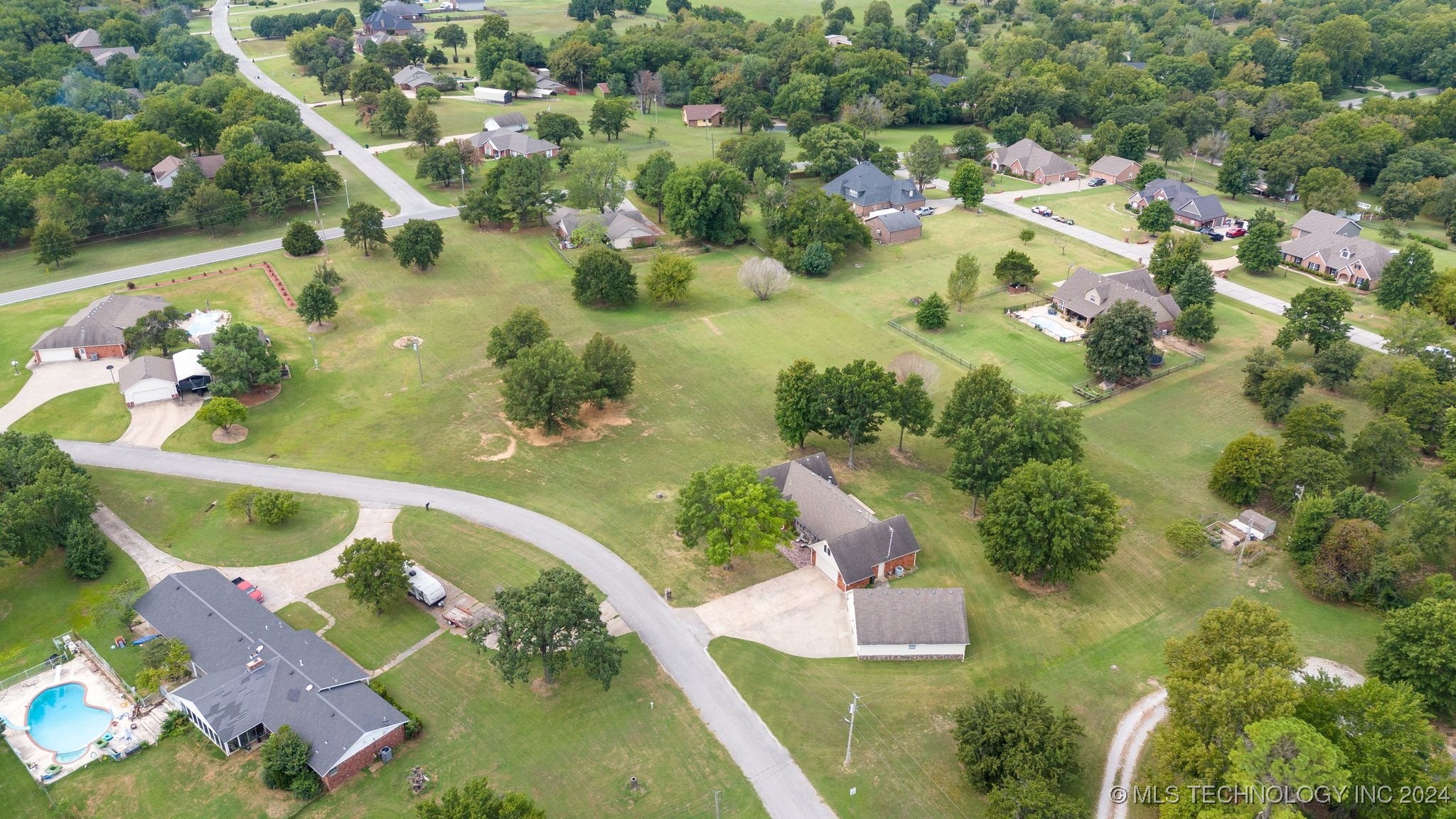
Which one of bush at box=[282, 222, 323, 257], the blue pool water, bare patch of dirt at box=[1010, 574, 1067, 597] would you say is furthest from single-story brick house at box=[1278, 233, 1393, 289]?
the blue pool water

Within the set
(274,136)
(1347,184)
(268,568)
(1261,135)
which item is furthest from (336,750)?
(1261,135)

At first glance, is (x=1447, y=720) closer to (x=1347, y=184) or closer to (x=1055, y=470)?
(x=1055, y=470)

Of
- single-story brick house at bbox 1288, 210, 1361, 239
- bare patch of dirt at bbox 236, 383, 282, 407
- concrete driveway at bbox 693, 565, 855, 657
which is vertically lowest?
bare patch of dirt at bbox 236, 383, 282, 407

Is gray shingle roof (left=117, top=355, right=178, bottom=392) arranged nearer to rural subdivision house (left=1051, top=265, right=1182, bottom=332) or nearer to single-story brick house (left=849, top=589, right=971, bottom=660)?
single-story brick house (left=849, top=589, right=971, bottom=660)

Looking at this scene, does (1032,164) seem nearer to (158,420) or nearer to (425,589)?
(425,589)

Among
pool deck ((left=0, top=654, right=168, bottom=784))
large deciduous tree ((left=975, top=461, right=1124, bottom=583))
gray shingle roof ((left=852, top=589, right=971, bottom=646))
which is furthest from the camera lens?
large deciduous tree ((left=975, top=461, right=1124, bottom=583))

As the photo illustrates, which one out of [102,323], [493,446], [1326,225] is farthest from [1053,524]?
[102,323]
